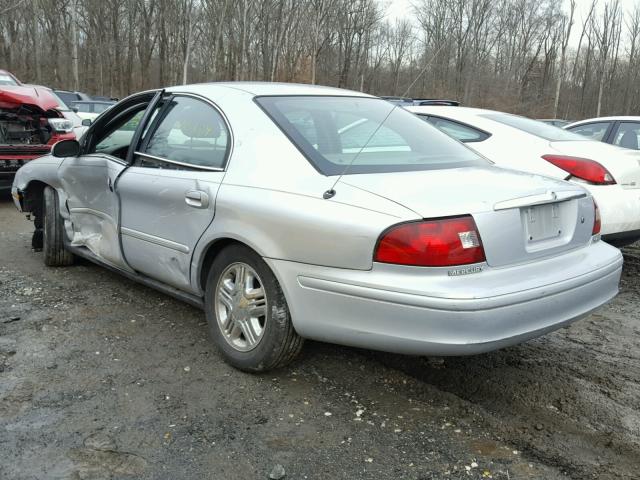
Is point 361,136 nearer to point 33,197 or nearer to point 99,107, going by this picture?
→ point 33,197

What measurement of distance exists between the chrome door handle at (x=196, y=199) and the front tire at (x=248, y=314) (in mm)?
276

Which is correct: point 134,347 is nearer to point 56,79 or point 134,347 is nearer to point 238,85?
point 238,85

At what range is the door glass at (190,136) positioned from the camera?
10.8 ft

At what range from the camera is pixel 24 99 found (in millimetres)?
7777

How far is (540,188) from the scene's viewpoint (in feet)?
9.15

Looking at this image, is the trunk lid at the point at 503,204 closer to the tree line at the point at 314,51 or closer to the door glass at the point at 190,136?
the door glass at the point at 190,136

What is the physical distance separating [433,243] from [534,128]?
12.0 feet

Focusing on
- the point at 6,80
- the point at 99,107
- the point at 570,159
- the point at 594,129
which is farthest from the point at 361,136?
the point at 99,107

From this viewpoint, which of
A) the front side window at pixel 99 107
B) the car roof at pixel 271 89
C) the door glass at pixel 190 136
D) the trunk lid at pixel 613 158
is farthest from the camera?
the front side window at pixel 99 107

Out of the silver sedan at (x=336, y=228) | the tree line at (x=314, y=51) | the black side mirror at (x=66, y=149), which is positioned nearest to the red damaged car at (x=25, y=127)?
the black side mirror at (x=66, y=149)

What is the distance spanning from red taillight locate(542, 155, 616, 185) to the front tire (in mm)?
2978

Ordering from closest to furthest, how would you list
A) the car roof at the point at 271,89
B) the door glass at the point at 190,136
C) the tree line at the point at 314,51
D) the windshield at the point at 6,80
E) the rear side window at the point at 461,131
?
the door glass at the point at 190,136
the car roof at the point at 271,89
the rear side window at the point at 461,131
the windshield at the point at 6,80
the tree line at the point at 314,51

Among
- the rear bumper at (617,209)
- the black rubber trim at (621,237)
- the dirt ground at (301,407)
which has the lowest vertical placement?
the dirt ground at (301,407)

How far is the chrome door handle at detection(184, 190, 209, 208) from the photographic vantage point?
314 centimetres
